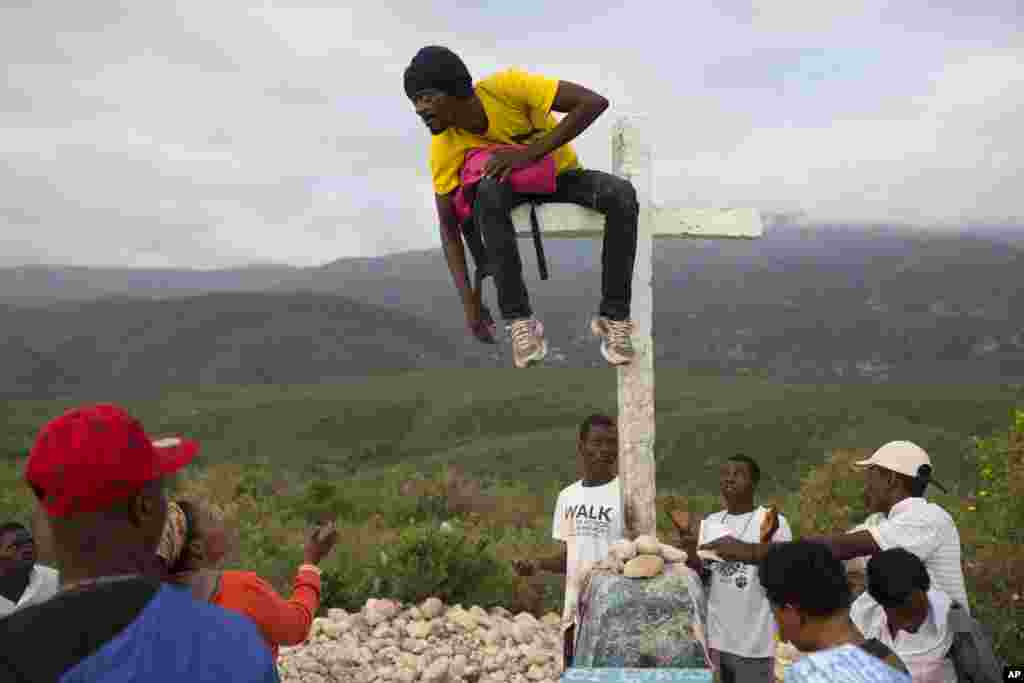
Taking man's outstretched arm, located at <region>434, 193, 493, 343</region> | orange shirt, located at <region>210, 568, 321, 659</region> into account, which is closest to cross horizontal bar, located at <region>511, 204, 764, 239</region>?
man's outstretched arm, located at <region>434, 193, 493, 343</region>

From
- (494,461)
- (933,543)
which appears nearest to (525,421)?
(494,461)

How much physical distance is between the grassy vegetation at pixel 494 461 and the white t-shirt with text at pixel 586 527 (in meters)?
0.34

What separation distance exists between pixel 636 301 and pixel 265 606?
2249 mm

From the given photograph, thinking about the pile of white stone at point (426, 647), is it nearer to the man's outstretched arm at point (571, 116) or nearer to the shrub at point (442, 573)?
the shrub at point (442, 573)

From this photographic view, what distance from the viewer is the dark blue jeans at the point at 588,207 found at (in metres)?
3.99

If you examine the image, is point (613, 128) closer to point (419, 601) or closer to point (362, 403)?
point (419, 601)

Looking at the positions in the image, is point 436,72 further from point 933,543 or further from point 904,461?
point 933,543

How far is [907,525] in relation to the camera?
3.93 metres

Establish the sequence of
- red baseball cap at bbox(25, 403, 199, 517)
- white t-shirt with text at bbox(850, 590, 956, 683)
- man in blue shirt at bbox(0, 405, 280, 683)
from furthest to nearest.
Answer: white t-shirt with text at bbox(850, 590, 956, 683)
red baseball cap at bbox(25, 403, 199, 517)
man in blue shirt at bbox(0, 405, 280, 683)

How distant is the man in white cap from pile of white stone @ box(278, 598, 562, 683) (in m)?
3.27

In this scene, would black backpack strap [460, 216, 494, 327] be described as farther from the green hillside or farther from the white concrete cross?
the green hillside

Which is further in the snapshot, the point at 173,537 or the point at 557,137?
the point at 557,137

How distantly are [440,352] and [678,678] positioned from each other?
105m

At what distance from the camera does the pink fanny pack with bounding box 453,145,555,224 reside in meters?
4.04
